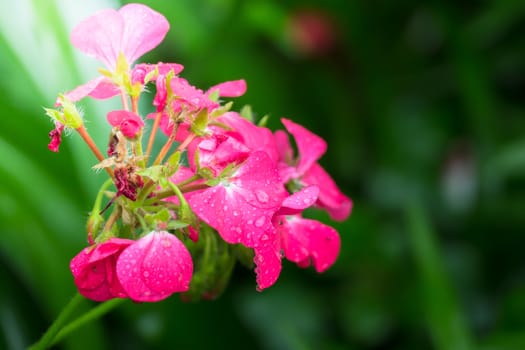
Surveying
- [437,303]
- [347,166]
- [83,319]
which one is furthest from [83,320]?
[347,166]

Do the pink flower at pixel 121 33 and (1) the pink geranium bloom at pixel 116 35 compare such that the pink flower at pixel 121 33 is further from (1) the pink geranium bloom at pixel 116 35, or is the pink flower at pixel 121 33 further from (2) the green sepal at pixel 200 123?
(2) the green sepal at pixel 200 123

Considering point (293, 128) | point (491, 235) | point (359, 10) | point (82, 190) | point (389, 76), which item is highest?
point (293, 128)

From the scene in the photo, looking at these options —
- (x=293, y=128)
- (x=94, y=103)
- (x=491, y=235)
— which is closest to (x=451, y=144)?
(x=491, y=235)

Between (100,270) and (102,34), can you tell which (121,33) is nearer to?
(102,34)

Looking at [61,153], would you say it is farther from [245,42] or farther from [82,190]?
[245,42]

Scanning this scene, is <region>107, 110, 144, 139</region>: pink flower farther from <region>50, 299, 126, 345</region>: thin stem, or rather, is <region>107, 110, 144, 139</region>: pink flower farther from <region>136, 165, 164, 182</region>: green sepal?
<region>50, 299, 126, 345</region>: thin stem

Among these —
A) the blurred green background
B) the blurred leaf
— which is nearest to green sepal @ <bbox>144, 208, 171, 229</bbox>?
the blurred green background
